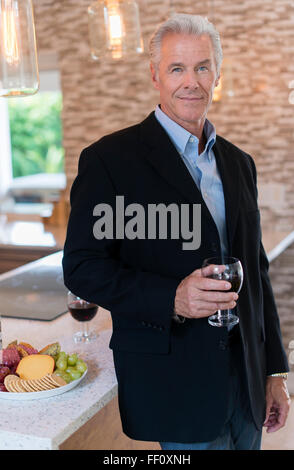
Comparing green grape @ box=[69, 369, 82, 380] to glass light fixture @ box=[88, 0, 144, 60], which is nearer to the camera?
green grape @ box=[69, 369, 82, 380]

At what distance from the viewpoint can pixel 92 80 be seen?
182 inches

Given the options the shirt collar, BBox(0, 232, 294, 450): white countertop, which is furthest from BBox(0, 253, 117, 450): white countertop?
the shirt collar

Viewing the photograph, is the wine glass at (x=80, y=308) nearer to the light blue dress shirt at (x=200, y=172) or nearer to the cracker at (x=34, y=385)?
the cracker at (x=34, y=385)

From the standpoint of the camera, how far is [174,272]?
1524mm

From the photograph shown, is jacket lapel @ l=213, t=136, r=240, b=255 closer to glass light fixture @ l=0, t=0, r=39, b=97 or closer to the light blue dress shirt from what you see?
the light blue dress shirt

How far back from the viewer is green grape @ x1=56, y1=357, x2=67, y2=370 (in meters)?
1.62

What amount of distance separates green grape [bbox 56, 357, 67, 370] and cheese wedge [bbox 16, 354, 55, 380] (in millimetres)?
15

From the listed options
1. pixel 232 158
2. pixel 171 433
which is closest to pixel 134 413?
pixel 171 433

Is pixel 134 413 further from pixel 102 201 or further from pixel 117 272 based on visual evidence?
pixel 102 201

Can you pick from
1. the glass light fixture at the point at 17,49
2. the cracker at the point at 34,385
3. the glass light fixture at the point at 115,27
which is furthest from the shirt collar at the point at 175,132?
the glass light fixture at the point at 115,27

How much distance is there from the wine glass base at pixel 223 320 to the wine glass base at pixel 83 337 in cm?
66

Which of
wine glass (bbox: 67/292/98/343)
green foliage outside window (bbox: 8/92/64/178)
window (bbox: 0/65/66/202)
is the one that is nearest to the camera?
wine glass (bbox: 67/292/98/343)

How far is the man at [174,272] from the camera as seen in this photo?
4.80ft

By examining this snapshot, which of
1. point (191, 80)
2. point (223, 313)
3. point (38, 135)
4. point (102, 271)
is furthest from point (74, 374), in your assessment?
point (38, 135)
